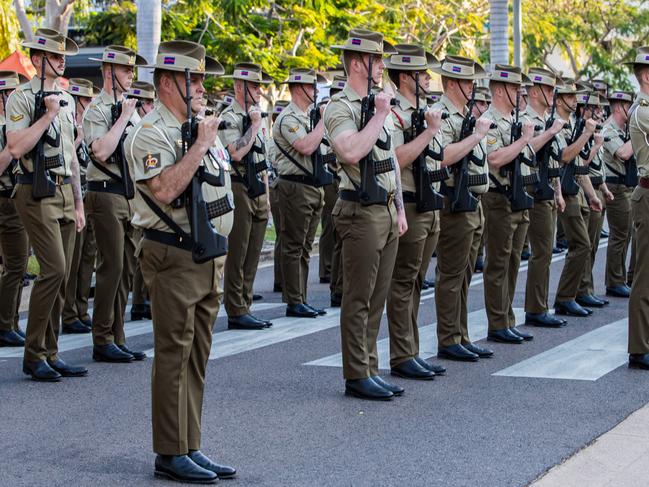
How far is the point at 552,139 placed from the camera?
11.4 m

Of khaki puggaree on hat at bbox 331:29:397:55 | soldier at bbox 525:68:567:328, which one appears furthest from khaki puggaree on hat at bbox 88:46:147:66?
soldier at bbox 525:68:567:328

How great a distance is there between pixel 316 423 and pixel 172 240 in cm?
179

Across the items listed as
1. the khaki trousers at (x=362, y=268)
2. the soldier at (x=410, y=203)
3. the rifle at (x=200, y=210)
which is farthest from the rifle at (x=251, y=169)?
the rifle at (x=200, y=210)

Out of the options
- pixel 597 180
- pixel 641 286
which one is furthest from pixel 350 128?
pixel 597 180

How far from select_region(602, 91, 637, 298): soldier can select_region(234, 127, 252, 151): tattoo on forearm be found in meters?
4.43

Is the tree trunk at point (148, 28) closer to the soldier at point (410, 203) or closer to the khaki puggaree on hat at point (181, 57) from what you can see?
the soldier at point (410, 203)

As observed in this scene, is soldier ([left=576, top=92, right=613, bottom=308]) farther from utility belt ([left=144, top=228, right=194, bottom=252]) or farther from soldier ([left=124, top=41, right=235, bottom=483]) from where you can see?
utility belt ([left=144, top=228, right=194, bottom=252])

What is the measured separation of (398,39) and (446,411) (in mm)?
23327

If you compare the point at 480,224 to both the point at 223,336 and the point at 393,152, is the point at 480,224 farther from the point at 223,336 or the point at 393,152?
the point at 223,336

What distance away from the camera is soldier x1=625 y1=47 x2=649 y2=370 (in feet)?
30.3

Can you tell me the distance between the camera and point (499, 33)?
2353cm

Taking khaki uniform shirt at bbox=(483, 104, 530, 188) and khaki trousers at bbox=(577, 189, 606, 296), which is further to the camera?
khaki trousers at bbox=(577, 189, 606, 296)

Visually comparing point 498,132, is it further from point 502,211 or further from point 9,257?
point 9,257

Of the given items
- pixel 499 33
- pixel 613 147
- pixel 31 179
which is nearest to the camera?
pixel 31 179
